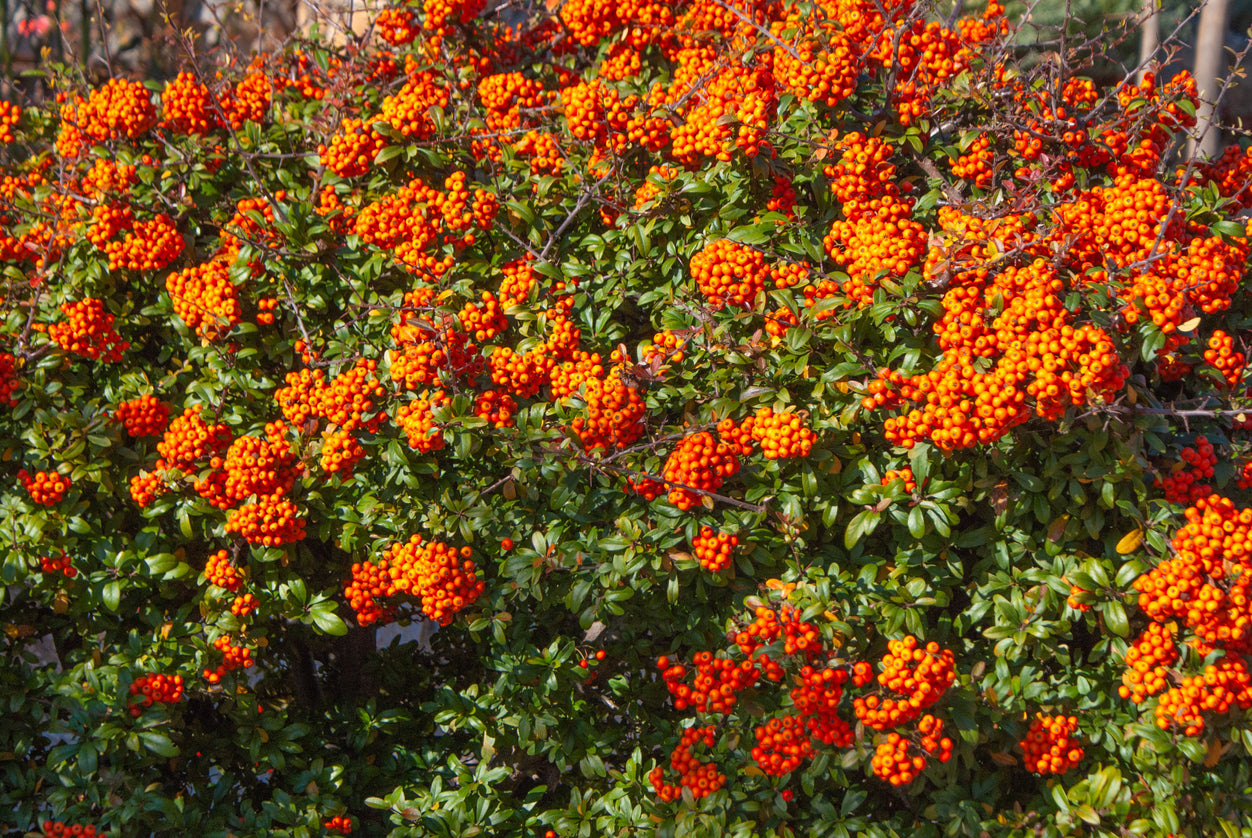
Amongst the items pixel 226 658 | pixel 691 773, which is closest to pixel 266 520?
pixel 226 658

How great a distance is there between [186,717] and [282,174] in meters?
2.01

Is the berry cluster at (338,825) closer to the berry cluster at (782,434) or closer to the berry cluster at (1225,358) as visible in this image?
the berry cluster at (782,434)

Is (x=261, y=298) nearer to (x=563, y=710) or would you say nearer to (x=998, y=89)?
(x=563, y=710)

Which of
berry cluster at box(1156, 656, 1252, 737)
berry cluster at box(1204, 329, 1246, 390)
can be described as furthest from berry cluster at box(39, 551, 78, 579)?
berry cluster at box(1204, 329, 1246, 390)

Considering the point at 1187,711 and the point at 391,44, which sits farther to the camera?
the point at 391,44

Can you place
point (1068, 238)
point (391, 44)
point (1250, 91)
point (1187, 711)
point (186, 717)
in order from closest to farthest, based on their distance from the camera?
point (1187, 711)
point (1068, 238)
point (186, 717)
point (391, 44)
point (1250, 91)

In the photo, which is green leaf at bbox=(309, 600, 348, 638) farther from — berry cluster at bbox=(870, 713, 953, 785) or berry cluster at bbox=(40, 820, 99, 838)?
berry cluster at bbox=(870, 713, 953, 785)

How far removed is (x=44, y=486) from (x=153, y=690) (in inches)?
32.3

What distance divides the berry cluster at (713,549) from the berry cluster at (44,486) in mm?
2171

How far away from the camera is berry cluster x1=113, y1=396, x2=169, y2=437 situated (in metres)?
3.19

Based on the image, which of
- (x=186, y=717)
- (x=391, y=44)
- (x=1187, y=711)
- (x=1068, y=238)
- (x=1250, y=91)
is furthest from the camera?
(x=1250, y=91)

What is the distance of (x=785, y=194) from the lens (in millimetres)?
3055

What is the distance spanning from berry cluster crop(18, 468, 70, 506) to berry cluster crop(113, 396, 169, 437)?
0.28 m

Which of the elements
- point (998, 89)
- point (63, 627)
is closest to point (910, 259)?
point (998, 89)
